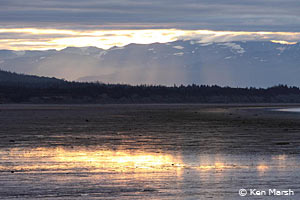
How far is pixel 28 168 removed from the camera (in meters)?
28.6

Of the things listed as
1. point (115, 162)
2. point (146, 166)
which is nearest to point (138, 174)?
point (146, 166)

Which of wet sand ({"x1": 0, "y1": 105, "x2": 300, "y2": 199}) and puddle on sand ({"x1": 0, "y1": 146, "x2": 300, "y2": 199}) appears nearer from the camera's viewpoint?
puddle on sand ({"x1": 0, "y1": 146, "x2": 300, "y2": 199})

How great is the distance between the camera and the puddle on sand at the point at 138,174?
22.5 metres

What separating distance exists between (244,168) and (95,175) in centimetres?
624

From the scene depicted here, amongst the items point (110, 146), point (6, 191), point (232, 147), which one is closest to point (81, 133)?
point (110, 146)

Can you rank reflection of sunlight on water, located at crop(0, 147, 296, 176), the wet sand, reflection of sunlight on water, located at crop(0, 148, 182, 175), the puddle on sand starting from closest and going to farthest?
the puddle on sand < the wet sand < reflection of sunlight on water, located at crop(0, 147, 296, 176) < reflection of sunlight on water, located at crop(0, 148, 182, 175)

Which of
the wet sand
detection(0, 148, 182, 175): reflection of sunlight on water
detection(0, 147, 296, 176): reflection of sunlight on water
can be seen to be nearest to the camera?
the wet sand

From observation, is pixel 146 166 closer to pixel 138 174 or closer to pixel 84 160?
pixel 138 174

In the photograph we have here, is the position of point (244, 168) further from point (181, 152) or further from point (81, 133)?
point (81, 133)

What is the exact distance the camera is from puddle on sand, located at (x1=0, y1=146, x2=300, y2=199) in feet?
73.9

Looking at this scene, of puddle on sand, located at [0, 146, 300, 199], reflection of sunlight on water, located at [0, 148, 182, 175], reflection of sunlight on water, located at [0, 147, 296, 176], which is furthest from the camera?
reflection of sunlight on water, located at [0, 148, 182, 175]

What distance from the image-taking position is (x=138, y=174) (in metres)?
26.7

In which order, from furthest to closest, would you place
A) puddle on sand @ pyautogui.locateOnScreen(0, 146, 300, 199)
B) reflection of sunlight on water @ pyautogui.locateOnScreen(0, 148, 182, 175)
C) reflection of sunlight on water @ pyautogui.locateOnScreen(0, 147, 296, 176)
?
reflection of sunlight on water @ pyautogui.locateOnScreen(0, 148, 182, 175)
reflection of sunlight on water @ pyautogui.locateOnScreen(0, 147, 296, 176)
puddle on sand @ pyautogui.locateOnScreen(0, 146, 300, 199)

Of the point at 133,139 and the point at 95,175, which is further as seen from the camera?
the point at 133,139
